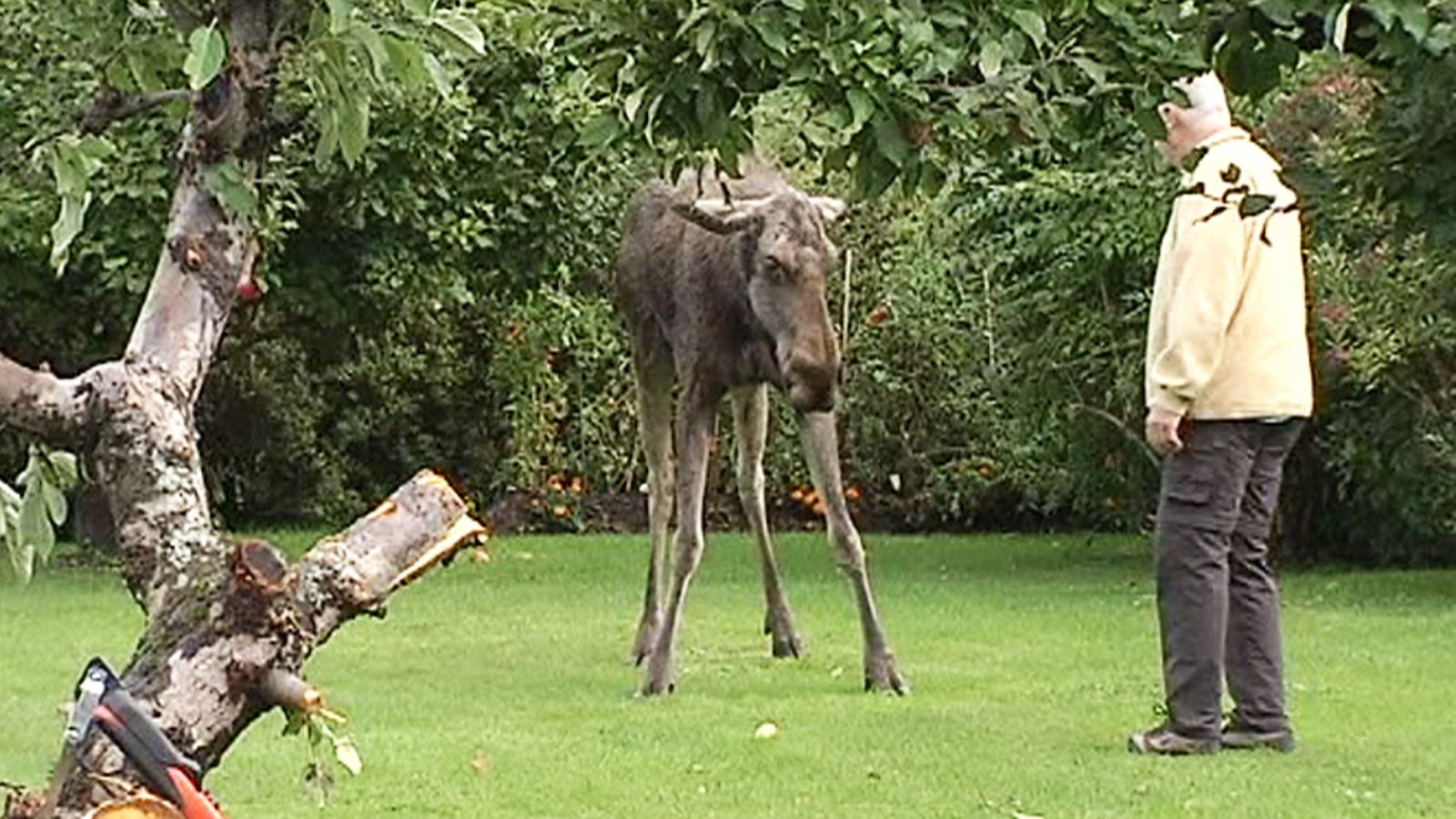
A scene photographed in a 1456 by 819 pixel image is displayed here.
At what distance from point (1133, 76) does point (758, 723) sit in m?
6.07

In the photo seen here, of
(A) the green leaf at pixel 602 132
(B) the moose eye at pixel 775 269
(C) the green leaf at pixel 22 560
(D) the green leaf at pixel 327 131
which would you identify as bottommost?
(C) the green leaf at pixel 22 560

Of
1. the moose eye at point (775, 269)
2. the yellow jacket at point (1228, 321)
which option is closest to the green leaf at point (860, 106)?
the yellow jacket at point (1228, 321)

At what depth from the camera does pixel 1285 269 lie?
907cm

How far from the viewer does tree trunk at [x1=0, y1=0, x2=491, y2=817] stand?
4.23 m

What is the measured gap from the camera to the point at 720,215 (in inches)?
430

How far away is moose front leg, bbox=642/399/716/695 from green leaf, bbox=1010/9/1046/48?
284 inches

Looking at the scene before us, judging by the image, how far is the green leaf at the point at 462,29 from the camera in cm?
379

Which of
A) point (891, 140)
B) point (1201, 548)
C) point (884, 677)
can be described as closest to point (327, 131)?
point (891, 140)

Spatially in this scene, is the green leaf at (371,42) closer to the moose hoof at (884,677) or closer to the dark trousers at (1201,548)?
the dark trousers at (1201,548)

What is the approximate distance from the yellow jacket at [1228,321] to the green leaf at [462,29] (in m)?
5.17

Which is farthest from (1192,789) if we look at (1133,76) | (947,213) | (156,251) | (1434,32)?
(947,213)

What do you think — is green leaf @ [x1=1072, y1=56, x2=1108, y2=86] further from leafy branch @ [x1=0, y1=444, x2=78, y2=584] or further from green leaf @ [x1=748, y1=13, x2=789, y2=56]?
leafy branch @ [x1=0, y1=444, x2=78, y2=584]

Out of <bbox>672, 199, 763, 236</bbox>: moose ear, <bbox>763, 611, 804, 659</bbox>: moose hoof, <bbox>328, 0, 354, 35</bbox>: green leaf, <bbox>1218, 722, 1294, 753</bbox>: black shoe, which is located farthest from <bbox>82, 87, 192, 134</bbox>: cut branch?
<bbox>763, 611, 804, 659</bbox>: moose hoof

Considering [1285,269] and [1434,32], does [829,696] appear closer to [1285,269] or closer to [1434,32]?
[1285,269]
